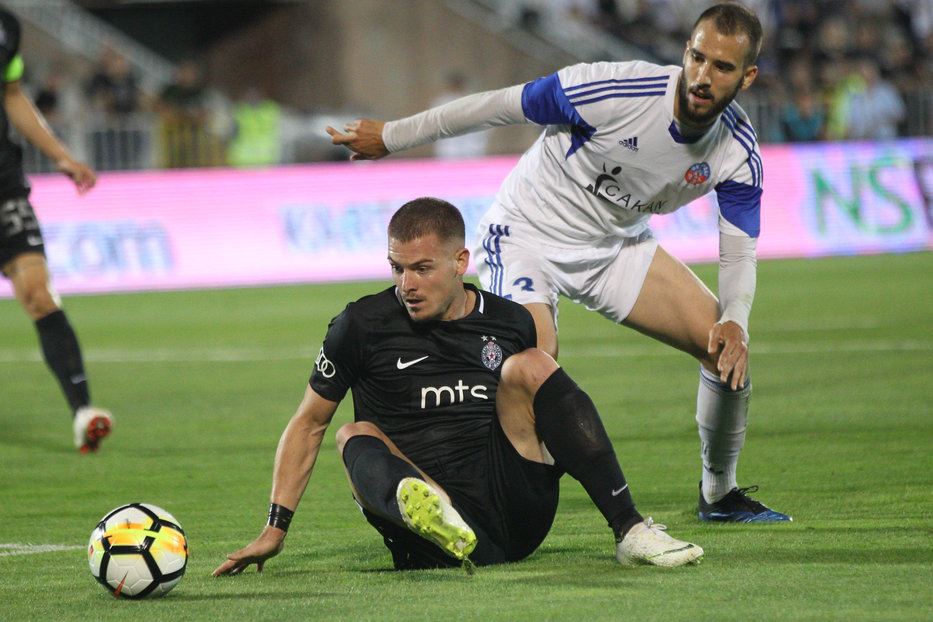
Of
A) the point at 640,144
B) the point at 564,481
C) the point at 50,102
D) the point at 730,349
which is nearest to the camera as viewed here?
the point at 730,349

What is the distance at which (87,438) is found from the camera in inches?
330

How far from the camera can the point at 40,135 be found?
8.88 m

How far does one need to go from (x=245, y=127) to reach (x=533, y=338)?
1986 centimetres

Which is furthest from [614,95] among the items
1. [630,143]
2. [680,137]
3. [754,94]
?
[754,94]

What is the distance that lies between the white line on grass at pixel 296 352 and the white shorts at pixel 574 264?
5.93 meters

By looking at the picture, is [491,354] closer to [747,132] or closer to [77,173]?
[747,132]

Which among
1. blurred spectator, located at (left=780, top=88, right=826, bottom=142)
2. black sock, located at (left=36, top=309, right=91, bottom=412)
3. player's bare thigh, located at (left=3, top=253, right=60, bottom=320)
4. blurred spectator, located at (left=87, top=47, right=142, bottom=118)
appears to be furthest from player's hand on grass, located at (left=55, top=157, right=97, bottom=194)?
blurred spectator, located at (left=780, top=88, right=826, bottom=142)

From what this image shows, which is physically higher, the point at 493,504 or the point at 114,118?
the point at 114,118

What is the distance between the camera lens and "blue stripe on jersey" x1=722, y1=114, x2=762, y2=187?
6652 mm

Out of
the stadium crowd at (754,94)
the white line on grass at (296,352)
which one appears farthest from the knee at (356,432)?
the stadium crowd at (754,94)

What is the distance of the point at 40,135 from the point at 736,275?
170 inches

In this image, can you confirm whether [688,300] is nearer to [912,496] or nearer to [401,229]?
[912,496]

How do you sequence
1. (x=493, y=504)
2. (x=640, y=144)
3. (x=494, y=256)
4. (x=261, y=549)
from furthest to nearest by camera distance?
(x=494, y=256) → (x=640, y=144) → (x=493, y=504) → (x=261, y=549)

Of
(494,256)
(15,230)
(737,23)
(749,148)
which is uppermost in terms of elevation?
(737,23)
